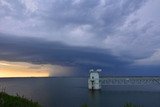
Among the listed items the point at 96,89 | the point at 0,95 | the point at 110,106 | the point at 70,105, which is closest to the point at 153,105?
the point at 110,106

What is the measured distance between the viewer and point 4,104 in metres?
14.9

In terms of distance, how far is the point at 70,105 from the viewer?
11331cm

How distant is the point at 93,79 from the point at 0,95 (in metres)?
152

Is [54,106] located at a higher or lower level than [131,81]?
lower

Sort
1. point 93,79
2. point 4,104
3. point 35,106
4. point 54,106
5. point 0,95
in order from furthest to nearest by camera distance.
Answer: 1. point 93,79
2. point 54,106
3. point 0,95
4. point 35,106
5. point 4,104

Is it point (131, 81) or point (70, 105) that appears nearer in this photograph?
point (70, 105)

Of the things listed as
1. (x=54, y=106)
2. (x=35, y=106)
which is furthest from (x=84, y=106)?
(x=54, y=106)

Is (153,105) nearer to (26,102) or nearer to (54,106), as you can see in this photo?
(54,106)

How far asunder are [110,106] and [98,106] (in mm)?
4866

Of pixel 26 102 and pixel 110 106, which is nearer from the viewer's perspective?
pixel 26 102

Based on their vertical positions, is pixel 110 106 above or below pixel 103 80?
below

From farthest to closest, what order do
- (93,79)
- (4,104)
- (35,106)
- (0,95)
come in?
1. (93,79)
2. (0,95)
3. (35,106)
4. (4,104)

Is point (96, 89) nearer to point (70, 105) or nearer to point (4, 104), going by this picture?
point (70, 105)

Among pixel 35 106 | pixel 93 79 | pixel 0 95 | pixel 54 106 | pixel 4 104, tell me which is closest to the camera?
pixel 4 104
